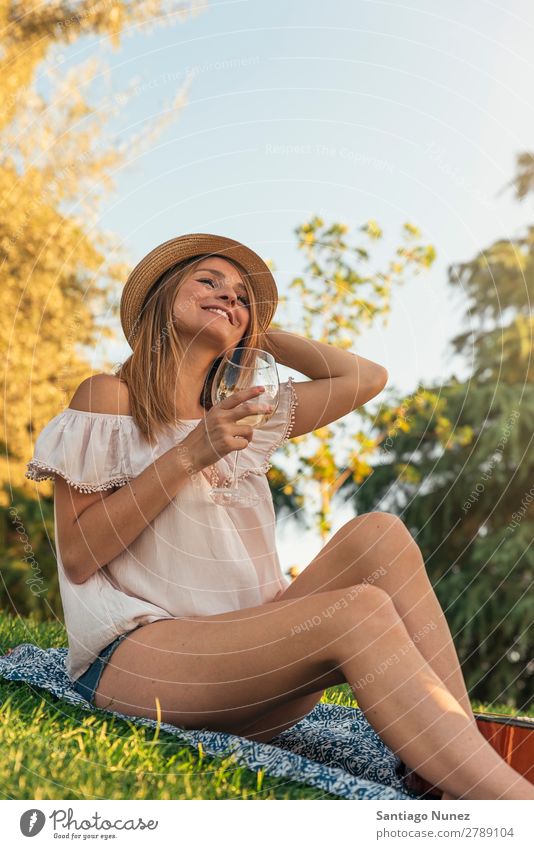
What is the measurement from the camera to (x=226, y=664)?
6.85 feet

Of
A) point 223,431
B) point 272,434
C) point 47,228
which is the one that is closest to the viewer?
point 223,431

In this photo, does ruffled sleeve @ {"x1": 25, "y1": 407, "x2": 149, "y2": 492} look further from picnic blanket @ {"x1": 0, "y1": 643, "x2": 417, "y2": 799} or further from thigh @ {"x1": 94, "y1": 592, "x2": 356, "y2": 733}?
picnic blanket @ {"x1": 0, "y1": 643, "x2": 417, "y2": 799}

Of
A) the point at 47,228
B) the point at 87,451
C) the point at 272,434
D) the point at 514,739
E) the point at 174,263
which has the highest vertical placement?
the point at 47,228

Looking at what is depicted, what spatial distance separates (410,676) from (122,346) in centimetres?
162

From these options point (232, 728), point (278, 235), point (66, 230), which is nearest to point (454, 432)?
point (66, 230)

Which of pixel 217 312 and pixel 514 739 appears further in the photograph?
pixel 217 312

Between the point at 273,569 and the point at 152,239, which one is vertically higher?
the point at 152,239

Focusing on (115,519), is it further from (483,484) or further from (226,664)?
(483,484)

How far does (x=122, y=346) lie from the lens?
3010 millimetres

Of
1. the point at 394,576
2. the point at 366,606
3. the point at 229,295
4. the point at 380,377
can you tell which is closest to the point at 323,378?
the point at 380,377

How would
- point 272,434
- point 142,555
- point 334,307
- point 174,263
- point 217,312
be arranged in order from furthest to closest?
point 334,307, point 272,434, point 174,263, point 217,312, point 142,555

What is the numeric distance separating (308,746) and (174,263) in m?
1.52

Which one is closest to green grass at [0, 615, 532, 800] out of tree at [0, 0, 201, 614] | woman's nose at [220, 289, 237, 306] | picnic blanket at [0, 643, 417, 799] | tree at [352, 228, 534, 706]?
picnic blanket at [0, 643, 417, 799]
